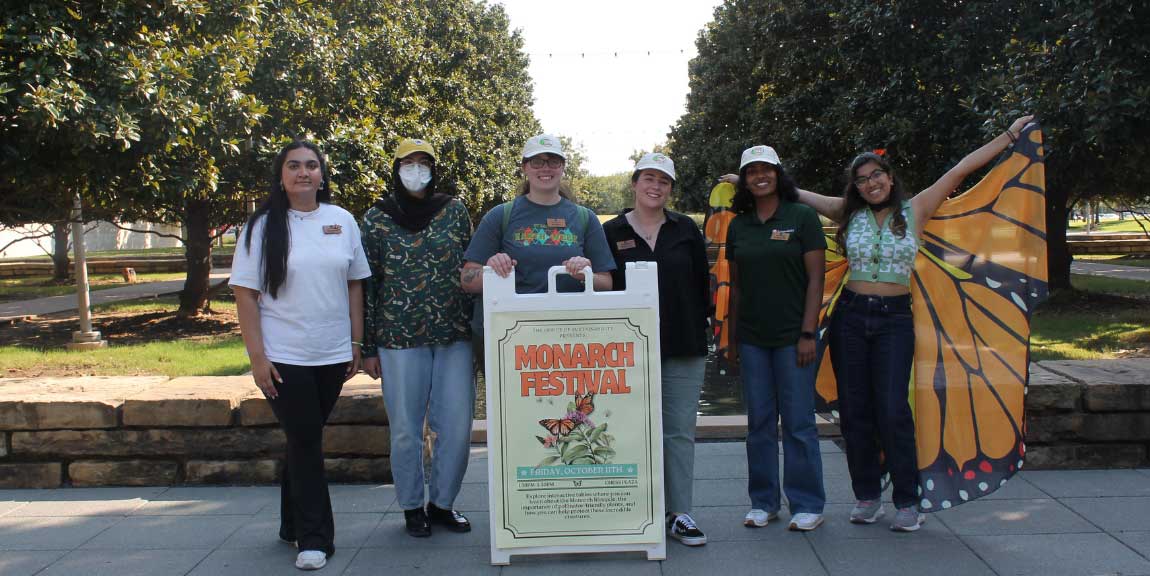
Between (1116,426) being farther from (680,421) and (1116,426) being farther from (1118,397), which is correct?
(680,421)

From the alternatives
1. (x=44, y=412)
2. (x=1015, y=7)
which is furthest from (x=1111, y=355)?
(x=44, y=412)

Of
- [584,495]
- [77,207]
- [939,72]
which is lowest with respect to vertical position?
[584,495]

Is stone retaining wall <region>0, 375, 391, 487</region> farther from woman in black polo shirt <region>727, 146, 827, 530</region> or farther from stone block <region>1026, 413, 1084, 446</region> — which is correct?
stone block <region>1026, 413, 1084, 446</region>

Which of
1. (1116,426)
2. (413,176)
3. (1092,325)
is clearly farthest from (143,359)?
(1092,325)

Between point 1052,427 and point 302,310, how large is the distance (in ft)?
13.7

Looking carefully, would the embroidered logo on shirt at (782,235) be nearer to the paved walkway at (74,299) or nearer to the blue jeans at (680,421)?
the blue jeans at (680,421)

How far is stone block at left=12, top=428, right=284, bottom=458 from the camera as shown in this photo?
509cm

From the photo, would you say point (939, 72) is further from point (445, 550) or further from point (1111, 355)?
point (445, 550)

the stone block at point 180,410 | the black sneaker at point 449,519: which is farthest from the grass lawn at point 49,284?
the black sneaker at point 449,519

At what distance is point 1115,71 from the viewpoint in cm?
812

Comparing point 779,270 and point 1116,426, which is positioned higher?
point 779,270

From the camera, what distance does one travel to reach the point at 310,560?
392cm

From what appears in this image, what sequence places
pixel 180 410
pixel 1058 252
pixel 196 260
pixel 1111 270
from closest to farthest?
pixel 180 410 < pixel 196 260 < pixel 1058 252 < pixel 1111 270

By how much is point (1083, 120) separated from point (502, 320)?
7.19 metres
